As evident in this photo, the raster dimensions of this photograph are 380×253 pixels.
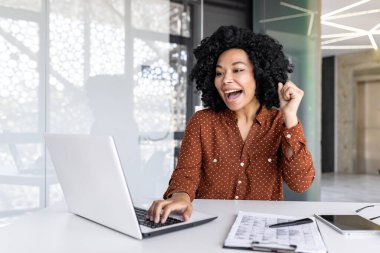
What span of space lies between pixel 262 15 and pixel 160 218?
3.55 m

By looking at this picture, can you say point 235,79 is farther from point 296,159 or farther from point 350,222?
point 350,222

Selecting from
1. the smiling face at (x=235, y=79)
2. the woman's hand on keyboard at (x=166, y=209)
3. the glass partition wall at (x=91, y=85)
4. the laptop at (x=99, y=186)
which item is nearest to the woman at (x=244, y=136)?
the smiling face at (x=235, y=79)

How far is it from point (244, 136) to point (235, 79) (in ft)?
0.83

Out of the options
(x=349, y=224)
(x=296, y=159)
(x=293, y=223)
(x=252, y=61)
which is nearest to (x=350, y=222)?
(x=349, y=224)

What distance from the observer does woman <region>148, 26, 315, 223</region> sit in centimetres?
160

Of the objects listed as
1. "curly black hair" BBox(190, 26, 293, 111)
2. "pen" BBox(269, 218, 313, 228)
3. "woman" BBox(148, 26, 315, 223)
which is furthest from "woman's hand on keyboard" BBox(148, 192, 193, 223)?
"curly black hair" BBox(190, 26, 293, 111)

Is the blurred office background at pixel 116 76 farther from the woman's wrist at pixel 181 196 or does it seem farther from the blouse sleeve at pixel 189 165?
the woman's wrist at pixel 181 196

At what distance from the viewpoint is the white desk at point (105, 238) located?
914 mm

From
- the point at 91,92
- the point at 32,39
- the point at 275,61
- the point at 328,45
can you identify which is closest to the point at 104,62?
the point at 91,92

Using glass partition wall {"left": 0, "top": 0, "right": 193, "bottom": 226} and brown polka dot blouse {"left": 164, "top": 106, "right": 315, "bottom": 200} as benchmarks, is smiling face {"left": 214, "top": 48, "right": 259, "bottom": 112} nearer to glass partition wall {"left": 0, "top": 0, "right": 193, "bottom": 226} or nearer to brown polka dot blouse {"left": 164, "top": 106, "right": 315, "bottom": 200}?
brown polka dot blouse {"left": 164, "top": 106, "right": 315, "bottom": 200}

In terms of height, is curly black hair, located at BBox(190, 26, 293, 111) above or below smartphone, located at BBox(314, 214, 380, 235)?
above

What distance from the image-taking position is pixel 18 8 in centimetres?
288

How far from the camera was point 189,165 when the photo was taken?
167 centimetres

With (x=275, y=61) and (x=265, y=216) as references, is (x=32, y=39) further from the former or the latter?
(x=265, y=216)
